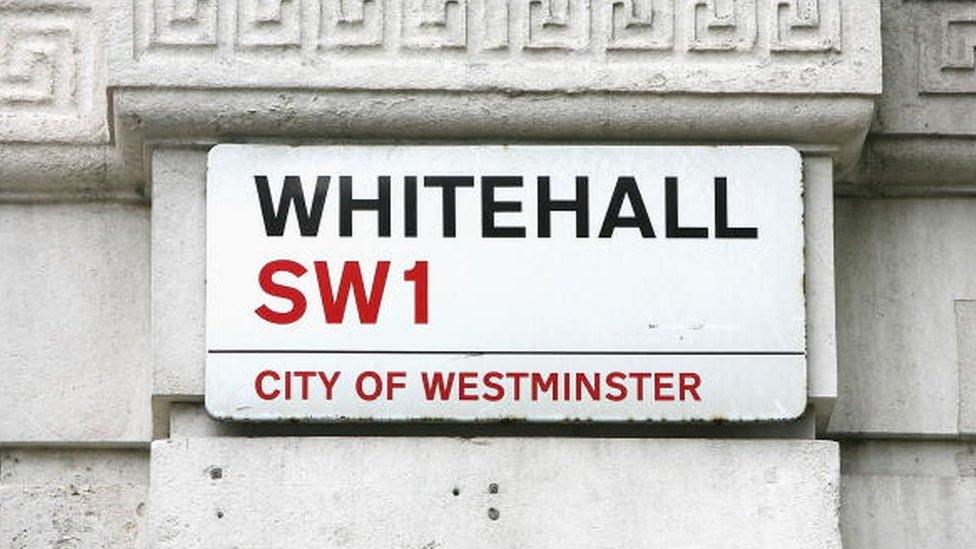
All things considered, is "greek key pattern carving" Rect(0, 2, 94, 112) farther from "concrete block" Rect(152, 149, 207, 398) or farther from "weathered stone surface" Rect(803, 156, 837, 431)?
"weathered stone surface" Rect(803, 156, 837, 431)

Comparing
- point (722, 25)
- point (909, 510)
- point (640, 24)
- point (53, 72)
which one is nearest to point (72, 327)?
point (53, 72)

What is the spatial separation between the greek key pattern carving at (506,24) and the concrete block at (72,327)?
479 mm

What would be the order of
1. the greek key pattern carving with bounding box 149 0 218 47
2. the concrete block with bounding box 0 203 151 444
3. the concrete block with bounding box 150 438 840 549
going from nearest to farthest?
the concrete block with bounding box 150 438 840 549, the greek key pattern carving with bounding box 149 0 218 47, the concrete block with bounding box 0 203 151 444

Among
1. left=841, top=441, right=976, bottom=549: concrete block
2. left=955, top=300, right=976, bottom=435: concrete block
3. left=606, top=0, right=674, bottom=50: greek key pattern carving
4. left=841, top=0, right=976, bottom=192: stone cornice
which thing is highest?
left=606, top=0, right=674, bottom=50: greek key pattern carving

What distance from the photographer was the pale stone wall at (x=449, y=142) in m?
4.66

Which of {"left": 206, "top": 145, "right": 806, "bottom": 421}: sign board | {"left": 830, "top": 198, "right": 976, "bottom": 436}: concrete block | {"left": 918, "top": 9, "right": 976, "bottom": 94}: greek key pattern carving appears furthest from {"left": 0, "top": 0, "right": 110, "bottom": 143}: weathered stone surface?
{"left": 918, "top": 9, "right": 976, "bottom": 94}: greek key pattern carving

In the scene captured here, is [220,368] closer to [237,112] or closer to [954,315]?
[237,112]

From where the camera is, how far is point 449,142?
483 cm

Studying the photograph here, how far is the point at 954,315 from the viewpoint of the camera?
4.99 meters

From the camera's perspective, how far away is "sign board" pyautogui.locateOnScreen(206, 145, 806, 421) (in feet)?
15.4

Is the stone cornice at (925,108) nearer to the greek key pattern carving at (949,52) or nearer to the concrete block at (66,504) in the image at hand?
the greek key pattern carving at (949,52)

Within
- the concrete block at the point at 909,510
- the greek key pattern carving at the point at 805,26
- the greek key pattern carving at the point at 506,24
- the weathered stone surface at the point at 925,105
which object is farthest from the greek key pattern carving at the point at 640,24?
the concrete block at the point at 909,510

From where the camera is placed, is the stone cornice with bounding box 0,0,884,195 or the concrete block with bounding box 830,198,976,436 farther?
the concrete block with bounding box 830,198,976,436

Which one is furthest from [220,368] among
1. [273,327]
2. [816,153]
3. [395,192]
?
[816,153]
